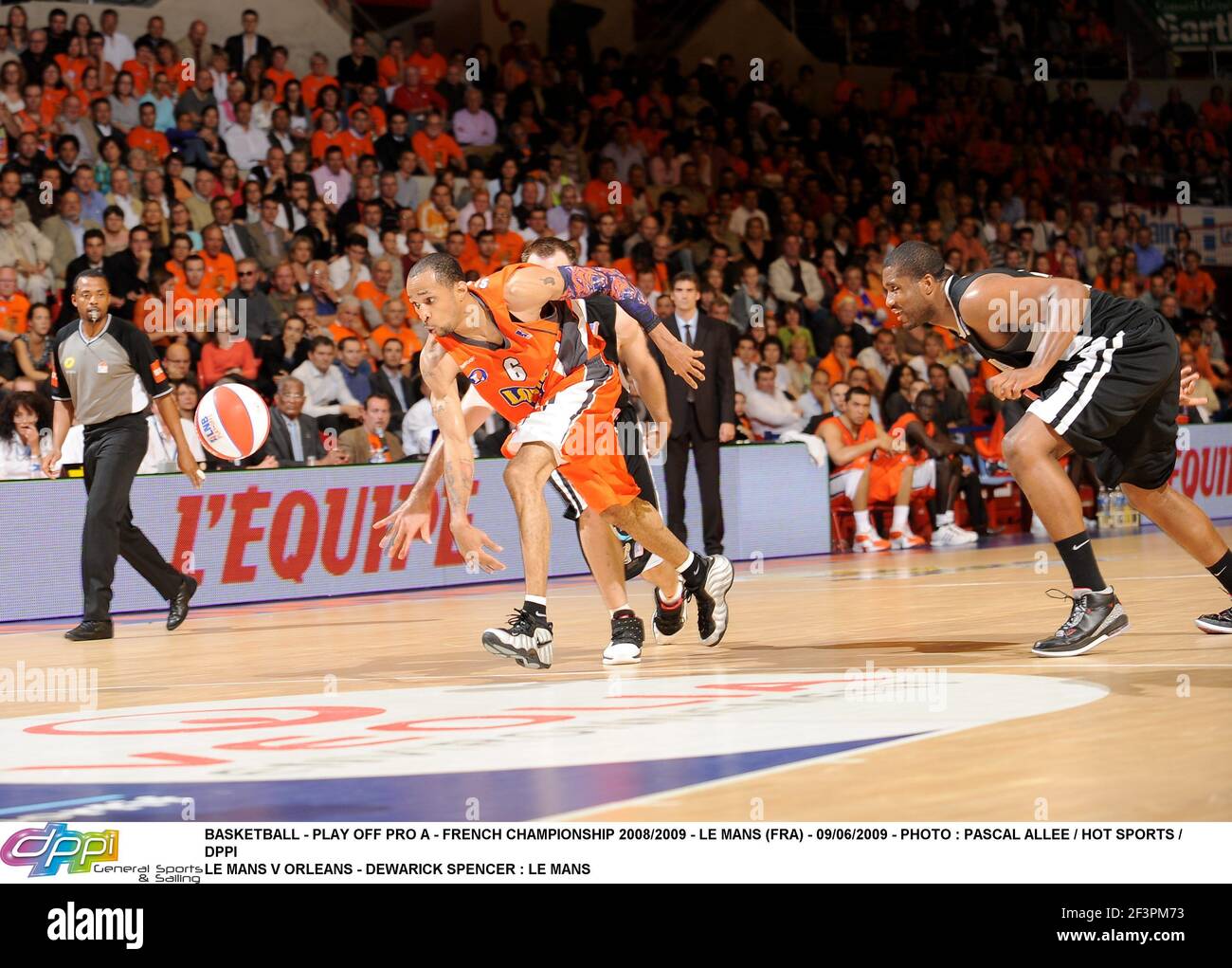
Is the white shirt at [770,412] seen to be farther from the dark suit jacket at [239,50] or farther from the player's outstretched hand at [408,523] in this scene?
the player's outstretched hand at [408,523]

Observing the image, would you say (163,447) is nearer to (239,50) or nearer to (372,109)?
(372,109)

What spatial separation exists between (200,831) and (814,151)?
725 inches

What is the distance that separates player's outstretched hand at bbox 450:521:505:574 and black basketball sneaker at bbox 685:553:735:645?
127 cm

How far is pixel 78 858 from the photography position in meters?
3.64

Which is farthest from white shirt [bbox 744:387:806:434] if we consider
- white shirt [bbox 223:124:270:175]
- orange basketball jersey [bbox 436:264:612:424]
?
orange basketball jersey [bbox 436:264:612:424]

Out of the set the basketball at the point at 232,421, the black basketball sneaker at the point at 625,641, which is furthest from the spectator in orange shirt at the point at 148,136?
the black basketball sneaker at the point at 625,641

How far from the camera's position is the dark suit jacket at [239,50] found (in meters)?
16.9

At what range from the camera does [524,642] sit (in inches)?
270

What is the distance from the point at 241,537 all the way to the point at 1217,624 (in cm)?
672

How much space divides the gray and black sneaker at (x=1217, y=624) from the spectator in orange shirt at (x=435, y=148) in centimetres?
1151

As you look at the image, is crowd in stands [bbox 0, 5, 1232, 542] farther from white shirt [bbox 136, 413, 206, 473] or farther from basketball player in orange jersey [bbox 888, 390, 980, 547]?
basketball player in orange jersey [bbox 888, 390, 980, 547]

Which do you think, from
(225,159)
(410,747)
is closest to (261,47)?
(225,159)

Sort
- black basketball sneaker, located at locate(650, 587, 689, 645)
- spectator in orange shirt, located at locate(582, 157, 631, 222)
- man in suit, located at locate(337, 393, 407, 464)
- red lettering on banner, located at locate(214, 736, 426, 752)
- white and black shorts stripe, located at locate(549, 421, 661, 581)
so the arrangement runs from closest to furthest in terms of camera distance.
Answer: red lettering on banner, located at locate(214, 736, 426, 752) < white and black shorts stripe, located at locate(549, 421, 661, 581) < black basketball sneaker, located at locate(650, 587, 689, 645) < man in suit, located at locate(337, 393, 407, 464) < spectator in orange shirt, located at locate(582, 157, 631, 222)

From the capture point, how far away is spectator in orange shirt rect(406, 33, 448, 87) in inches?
722
